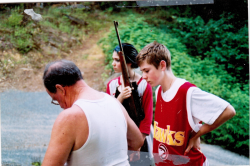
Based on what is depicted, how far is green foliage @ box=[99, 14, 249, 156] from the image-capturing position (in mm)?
2311

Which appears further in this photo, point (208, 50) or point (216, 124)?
point (208, 50)

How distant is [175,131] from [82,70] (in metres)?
1.14

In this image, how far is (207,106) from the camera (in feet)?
5.24

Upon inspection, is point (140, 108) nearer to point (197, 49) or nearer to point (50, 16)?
point (197, 49)

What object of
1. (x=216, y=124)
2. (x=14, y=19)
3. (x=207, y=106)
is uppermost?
(x=14, y=19)

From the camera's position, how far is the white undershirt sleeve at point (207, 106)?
158 centimetres

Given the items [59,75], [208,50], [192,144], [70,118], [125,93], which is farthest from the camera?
[208,50]

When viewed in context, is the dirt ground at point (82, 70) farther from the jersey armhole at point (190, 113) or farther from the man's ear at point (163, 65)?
the jersey armhole at point (190, 113)

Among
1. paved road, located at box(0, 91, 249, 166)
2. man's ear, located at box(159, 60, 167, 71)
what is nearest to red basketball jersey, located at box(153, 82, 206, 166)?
man's ear, located at box(159, 60, 167, 71)

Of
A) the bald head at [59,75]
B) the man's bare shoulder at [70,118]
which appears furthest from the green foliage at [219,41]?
the man's bare shoulder at [70,118]

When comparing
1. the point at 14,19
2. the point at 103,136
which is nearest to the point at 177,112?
the point at 103,136

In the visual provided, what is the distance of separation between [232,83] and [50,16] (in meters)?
2.16

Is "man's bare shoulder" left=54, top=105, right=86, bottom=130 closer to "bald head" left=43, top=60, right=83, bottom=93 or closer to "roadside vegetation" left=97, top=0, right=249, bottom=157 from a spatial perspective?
"bald head" left=43, top=60, right=83, bottom=93

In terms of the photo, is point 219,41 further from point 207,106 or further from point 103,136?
point 103,136
